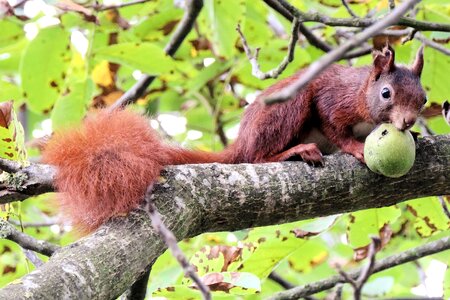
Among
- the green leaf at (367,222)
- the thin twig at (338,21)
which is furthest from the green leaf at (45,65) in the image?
the green leaf at (367,222)

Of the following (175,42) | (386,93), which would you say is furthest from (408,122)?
(175,42)

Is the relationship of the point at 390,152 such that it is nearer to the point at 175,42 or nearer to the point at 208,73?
the point at 208,73

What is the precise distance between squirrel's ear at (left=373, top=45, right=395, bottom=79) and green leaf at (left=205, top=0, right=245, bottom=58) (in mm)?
520

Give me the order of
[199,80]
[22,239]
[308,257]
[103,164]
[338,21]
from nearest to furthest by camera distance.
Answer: [22,239], [103,164], [338,21], [199,80], [308,257]

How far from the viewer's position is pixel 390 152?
2.24 metres

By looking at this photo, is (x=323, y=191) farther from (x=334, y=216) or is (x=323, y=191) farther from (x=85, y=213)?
(x=85, y=213)

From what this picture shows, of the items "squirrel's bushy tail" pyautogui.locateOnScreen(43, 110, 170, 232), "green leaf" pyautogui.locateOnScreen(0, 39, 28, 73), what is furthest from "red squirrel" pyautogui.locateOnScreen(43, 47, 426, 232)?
"green leaf" pyautogui.locateOnScreen(0, 39, 28, 73)

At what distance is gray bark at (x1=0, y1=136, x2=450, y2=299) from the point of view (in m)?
1.66

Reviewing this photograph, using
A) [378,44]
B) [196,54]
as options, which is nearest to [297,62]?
[378,44]

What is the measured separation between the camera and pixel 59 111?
3002 mm

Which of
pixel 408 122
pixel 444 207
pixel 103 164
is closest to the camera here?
pixel 103 164

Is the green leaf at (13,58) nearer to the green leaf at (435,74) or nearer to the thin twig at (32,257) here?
the thin twig at (32,257)

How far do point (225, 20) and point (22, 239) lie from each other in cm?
128

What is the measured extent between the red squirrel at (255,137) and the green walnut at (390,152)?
8cm
